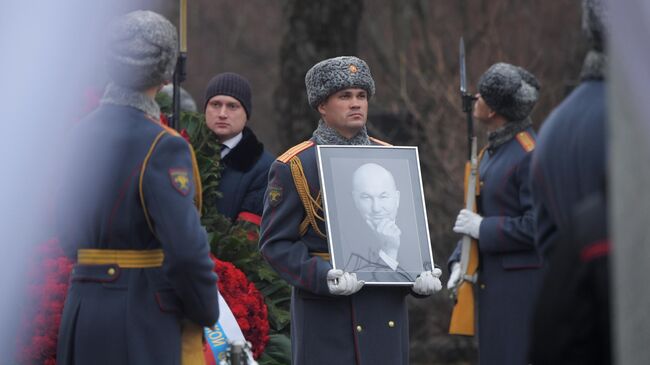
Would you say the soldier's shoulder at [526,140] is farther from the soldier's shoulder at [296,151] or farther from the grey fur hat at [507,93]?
the soldier's shoulder at [296,151]

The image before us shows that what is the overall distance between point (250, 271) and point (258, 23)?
17874 mm

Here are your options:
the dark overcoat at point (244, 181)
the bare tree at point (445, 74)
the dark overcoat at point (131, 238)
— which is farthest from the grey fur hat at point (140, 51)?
the bare tree at point (445, 74)

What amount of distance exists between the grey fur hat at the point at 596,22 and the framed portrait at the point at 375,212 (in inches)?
86.9

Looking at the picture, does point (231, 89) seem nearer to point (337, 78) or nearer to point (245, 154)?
point (245, 154)

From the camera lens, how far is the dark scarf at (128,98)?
16.0 feet

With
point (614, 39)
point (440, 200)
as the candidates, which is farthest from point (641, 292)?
point (440, 200)

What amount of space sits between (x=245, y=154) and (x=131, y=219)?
3220 millimetres

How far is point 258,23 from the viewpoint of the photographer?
24891mm

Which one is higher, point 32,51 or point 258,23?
point 258,23

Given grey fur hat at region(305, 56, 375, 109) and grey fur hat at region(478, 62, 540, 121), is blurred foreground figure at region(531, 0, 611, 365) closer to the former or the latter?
grey fur hat at region(305, 56, 375, 109)

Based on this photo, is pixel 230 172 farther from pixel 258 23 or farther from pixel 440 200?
pixel 258 23

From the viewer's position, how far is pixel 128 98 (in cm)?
489

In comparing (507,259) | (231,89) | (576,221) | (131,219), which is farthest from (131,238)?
(231,89)

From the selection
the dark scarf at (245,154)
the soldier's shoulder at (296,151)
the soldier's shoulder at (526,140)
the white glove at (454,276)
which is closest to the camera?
the soldier's shoulder at (296,151)
